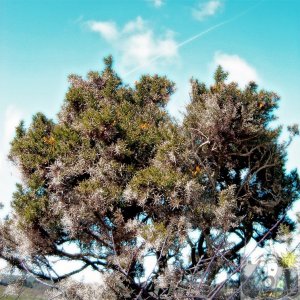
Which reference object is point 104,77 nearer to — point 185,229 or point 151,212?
point 151,212

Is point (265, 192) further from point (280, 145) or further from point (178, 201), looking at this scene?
point (178, 201)

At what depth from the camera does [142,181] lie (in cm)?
959

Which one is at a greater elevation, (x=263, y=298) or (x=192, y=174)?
(x=192, y=174)

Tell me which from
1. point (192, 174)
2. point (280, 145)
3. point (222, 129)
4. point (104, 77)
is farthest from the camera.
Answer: point (104, 77)

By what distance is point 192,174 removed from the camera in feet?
33.0

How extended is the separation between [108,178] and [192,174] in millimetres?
2369

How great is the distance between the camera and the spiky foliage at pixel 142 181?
31.5ft

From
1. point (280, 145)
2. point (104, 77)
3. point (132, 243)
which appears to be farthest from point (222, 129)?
point (104, 77)

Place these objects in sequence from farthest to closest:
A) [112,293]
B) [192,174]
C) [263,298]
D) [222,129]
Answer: [222,129], [192,174], [112,293], [263,298]

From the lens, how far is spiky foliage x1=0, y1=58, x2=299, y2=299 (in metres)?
9.61

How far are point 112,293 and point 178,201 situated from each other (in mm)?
2949

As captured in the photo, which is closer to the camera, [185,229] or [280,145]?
[185,229]

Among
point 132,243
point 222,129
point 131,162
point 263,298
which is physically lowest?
point 263,298

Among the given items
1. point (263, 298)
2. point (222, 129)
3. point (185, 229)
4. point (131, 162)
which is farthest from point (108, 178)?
point (263, 298)
